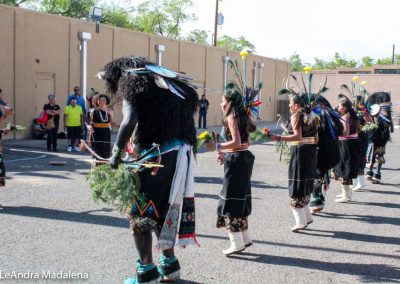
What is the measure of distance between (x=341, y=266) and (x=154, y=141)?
2506mm

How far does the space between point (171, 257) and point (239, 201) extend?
1289mm

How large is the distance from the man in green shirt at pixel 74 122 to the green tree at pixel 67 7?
29.7 meters

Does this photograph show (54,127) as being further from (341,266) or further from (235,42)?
(235,42)

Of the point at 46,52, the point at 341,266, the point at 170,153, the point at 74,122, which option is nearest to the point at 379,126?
the point at 341,266

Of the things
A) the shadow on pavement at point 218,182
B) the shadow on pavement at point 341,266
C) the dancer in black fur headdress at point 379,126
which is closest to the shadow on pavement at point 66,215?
the shadow on pavement at point 341,266

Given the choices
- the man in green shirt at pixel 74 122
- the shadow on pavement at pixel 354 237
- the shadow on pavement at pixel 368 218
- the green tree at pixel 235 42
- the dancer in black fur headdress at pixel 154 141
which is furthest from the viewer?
the green tree at pixel 235 42

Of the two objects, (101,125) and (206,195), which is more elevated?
(101,125)

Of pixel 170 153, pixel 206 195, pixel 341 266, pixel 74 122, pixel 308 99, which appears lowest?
pixel 341 266

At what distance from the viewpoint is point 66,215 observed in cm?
782

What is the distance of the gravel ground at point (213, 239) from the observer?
558 centimetres

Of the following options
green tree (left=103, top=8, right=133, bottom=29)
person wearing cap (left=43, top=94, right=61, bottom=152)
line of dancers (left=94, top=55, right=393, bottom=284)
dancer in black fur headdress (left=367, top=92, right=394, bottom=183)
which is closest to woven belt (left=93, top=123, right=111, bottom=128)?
line of dancers (left=94, top=55, right=393, bottom=284)

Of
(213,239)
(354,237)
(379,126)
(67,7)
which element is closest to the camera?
(213,239)

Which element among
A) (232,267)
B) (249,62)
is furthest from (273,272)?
(249,62)

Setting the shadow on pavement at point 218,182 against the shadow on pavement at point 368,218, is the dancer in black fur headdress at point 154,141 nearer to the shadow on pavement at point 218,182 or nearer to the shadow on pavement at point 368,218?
the shadow on pavement at point 368,218
